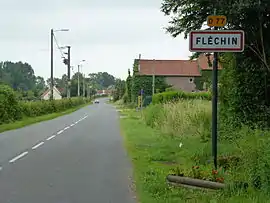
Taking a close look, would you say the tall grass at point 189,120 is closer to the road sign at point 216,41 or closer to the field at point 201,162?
the field at point 201,162

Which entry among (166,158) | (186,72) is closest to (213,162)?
(166,158)

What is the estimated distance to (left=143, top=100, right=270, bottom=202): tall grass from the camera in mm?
7413

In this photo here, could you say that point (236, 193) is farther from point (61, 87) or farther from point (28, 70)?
point (61, 87)

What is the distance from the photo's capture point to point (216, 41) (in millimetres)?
8953

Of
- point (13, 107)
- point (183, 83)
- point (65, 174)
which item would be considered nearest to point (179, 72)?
point (183, 83)

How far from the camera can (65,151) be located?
1589 centimetres

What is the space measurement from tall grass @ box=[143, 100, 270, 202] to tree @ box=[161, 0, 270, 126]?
0.97 m

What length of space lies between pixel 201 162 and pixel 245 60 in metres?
5.64

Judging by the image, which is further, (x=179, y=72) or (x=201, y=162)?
(x=179, y=72)

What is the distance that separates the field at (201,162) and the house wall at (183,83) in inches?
2705

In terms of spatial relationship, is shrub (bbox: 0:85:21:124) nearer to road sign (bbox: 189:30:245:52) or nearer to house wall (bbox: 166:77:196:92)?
road sign (bbox: 189:30:245:52)

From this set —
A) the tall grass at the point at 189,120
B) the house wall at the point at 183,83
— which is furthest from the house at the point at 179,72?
the tall grass at the point at 189,120

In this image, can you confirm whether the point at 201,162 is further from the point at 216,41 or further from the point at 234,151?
the point at 216,41

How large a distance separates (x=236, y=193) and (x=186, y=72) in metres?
82.1
